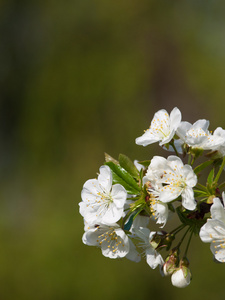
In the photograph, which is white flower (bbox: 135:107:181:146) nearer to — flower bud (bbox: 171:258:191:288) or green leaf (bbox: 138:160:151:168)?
green leaf (bbox: 138:160:151:168)

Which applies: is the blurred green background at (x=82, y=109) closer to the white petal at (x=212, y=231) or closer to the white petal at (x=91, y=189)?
the white petal at (x=91, y=189)

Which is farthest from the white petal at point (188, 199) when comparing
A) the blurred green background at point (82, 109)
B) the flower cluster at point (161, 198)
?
the blurred green background at point (82, 109)

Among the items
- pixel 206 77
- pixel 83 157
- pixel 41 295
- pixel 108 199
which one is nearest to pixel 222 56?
pixel 206 77

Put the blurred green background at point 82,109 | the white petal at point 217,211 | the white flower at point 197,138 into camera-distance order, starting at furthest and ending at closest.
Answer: the blurred green background at point 82,109
the white flower at point 197,138
the white petal at point 217,211

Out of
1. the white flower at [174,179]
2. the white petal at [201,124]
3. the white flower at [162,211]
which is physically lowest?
the white flower at [162,211]

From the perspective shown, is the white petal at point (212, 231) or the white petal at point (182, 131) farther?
the white petal at point (182, 131)

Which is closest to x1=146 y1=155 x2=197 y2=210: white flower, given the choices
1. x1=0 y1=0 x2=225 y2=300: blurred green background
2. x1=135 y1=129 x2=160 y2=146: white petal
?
x1=135 y1=129 x2=160 y2=146: white petal

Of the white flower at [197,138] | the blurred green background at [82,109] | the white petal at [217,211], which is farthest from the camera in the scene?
the blurred green background at [82,109]

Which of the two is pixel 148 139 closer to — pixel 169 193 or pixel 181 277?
pixel 169 193
